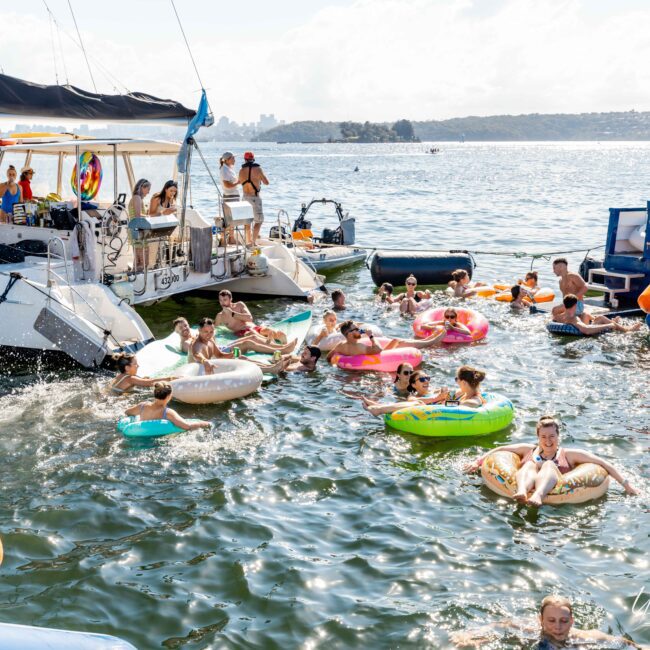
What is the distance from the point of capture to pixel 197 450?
9.75 meters

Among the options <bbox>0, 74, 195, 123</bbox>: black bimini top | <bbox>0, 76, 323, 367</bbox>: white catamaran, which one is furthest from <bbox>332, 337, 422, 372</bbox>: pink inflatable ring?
→ <bbox>0, 74, 195, 123</bbox>: black bimini top

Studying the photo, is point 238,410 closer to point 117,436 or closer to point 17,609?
point 117,436

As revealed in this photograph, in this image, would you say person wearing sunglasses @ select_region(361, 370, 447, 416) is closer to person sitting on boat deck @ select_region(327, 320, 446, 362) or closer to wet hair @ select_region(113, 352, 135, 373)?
person sitting on boat deck @ select_region(327, 320, 446, 362)

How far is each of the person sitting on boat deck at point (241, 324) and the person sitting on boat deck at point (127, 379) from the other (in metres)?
2.64

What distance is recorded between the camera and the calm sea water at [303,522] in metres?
6.75

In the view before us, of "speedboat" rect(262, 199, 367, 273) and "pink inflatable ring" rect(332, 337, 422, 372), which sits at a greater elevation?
"speedboat" rect(262, 199, 367, 273)

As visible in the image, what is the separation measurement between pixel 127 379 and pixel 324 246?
11876 millimetres

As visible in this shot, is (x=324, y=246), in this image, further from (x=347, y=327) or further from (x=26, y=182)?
(x=347, y=327)

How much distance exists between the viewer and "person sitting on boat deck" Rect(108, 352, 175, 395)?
11.5m

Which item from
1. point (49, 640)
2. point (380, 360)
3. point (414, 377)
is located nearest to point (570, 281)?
point (380, 360)

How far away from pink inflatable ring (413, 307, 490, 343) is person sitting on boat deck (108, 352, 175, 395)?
4941mm

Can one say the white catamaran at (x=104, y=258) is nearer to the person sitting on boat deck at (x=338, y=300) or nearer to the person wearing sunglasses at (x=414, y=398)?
the person sitting on boat deck at (x=338, y=300)

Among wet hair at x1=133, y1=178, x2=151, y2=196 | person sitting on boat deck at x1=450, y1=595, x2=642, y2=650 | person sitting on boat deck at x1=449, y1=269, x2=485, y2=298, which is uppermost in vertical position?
wet hair at x1=133, y1=178, x2=151, y2=196

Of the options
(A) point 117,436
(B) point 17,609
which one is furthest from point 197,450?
(B) point 17,609
